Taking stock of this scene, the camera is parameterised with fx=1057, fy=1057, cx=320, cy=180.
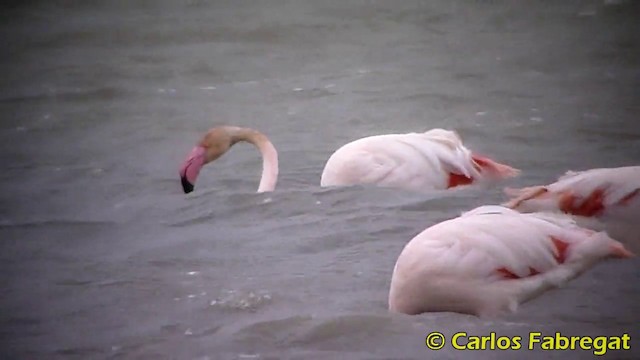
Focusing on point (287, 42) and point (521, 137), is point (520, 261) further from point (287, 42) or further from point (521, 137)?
point (287, 42)

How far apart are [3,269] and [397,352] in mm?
1408

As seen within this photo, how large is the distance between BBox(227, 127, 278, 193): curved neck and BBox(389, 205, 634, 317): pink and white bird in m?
1.37

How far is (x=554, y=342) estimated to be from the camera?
2486 mm

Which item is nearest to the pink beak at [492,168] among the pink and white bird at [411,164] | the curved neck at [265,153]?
the pink and white bird at [411,164]

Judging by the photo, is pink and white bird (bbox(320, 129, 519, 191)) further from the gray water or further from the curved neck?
the curved neck

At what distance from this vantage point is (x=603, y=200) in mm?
2789

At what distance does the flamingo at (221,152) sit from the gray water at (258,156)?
8 centimetres

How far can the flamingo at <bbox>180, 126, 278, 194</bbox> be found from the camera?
12.9 feet

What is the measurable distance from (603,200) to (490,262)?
0.45m

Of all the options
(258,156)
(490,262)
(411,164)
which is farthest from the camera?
(258,156)

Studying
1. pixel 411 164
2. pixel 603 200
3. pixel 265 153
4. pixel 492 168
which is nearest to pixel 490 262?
pixel 603 200

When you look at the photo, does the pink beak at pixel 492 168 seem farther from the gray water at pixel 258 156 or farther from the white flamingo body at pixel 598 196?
the white flamingo body at pixel 598 196

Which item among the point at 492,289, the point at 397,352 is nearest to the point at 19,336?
the point at 397,352

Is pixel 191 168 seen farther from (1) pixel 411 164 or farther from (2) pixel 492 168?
(2) pixel 492 168
